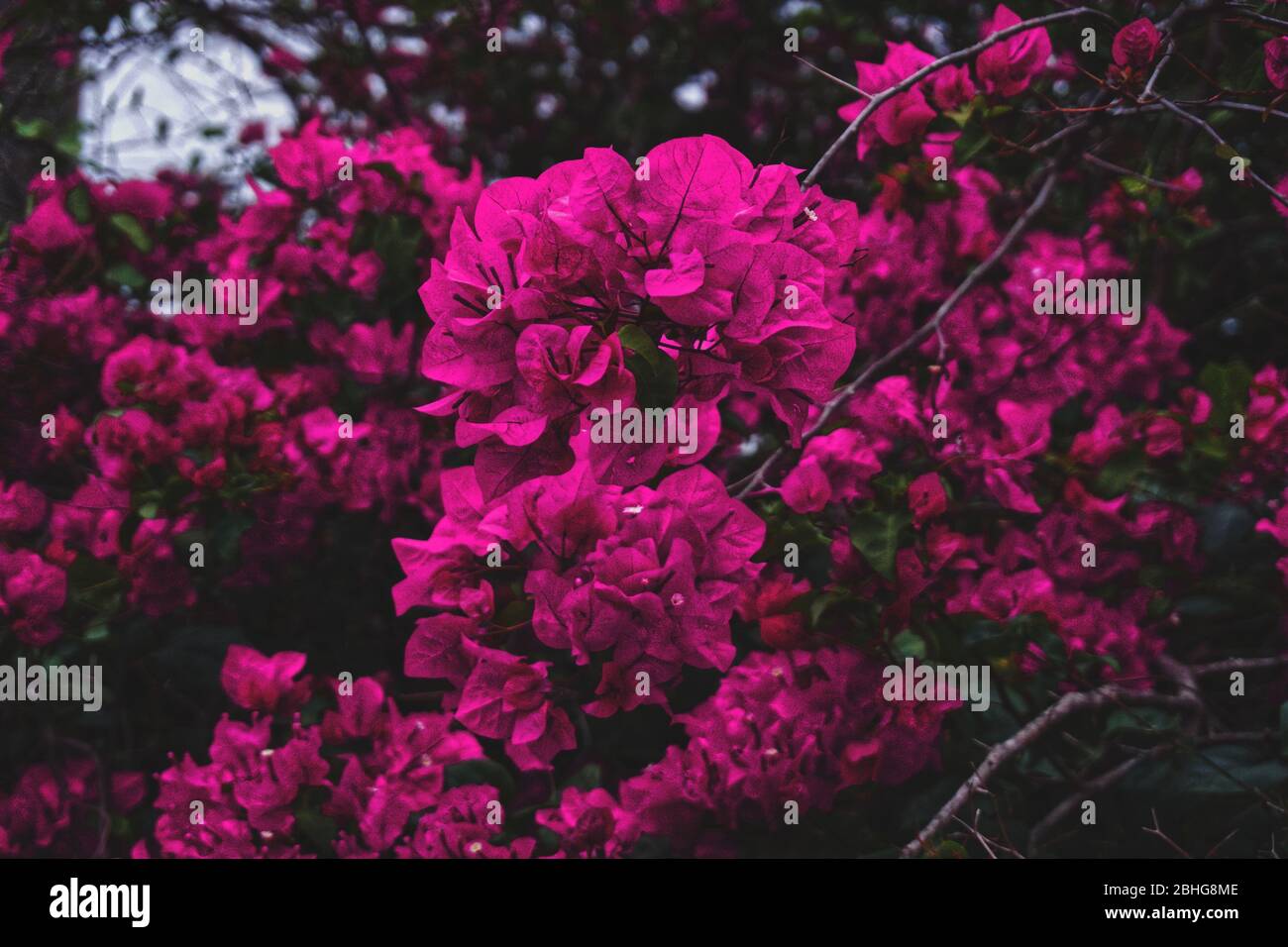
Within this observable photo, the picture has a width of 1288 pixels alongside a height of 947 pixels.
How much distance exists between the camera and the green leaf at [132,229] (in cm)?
164

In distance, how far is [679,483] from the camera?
875mm

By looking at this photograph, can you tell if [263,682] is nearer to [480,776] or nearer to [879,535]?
[480,776]

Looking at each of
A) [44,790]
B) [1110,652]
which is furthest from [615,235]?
[44,790]

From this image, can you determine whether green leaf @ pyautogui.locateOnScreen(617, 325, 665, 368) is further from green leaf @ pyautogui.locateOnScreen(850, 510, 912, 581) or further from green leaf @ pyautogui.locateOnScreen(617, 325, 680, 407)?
green leaf @ pyautogui.locateOnScreen(850, 510, 912, 581)

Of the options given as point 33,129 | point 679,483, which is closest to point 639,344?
point 679,483

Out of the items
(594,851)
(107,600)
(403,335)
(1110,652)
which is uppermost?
(403,335)

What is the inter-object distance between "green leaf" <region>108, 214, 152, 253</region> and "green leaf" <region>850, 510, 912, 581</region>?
4.41 feet

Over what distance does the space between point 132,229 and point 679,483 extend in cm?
129

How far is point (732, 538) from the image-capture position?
86 centimetres

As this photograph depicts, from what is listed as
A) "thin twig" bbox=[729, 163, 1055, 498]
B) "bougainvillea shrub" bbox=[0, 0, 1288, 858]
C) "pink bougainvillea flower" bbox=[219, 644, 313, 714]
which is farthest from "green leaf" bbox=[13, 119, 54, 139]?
"thin twig" bbox=[729, 163, 1055, 498]

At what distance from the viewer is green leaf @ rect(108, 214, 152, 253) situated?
1.64 metres

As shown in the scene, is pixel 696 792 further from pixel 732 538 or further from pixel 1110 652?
pixel 1110 652

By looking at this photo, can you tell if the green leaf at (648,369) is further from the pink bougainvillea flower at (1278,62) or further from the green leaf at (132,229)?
the green leaf at (132,229)
